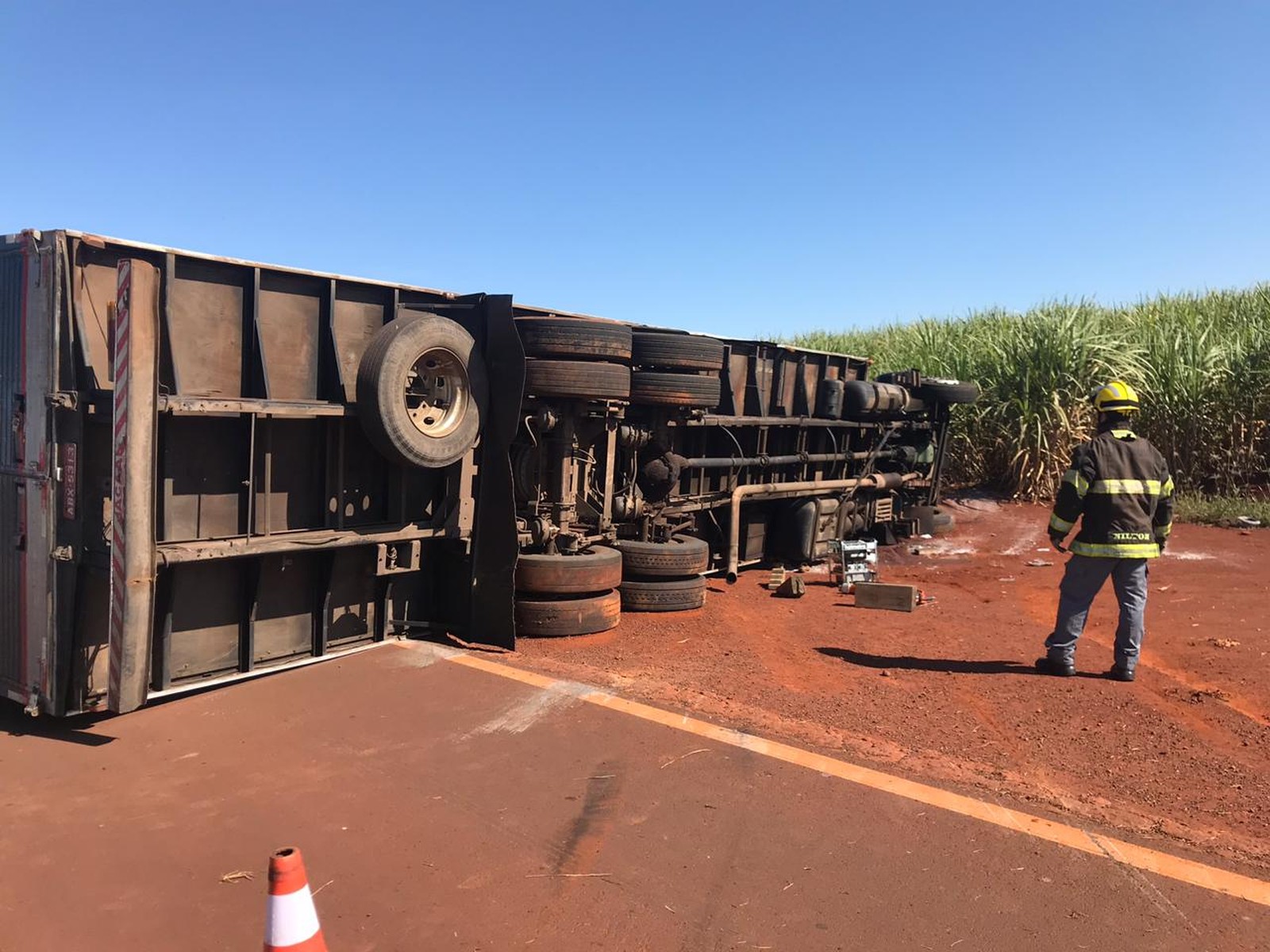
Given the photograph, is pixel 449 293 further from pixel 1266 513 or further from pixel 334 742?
pixel 1266 513

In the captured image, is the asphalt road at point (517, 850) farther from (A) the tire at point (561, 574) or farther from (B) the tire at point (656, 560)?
(B) the tire at point (656, 560)

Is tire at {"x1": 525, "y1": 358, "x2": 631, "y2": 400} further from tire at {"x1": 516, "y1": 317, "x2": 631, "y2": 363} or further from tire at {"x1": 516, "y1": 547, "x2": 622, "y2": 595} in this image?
tire at {"x1": 516, "y1": 547, "x2": 622, "y2": 595}

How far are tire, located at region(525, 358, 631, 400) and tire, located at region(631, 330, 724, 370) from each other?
0.86m

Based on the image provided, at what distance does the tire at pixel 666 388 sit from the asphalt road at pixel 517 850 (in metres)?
3.67

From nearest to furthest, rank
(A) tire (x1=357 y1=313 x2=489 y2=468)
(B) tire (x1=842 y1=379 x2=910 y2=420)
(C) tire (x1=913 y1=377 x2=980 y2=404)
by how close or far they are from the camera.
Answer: (A) tire (x1=357 y1=313 x2=489 y2=468), (B) tire (x1=842 y1=379 x2=910 y2=420), (C) tire (x1=913 y1=377 x2=980 y2=404)

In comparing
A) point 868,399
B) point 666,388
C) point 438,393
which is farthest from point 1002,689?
point 868,399

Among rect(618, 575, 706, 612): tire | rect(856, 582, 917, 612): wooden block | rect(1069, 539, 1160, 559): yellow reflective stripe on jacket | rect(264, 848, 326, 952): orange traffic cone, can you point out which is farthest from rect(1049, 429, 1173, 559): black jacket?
rect(264, 848, 326, 952): orange traffic cone

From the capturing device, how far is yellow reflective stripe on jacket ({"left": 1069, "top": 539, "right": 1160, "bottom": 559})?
5.95 meters

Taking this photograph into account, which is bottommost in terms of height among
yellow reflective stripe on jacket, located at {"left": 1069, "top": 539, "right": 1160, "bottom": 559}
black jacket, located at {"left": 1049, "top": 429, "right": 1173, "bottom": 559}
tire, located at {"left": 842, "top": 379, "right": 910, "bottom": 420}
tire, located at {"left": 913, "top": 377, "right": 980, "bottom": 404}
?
yellow reflective stripe on jacket, located at {"left": 1069, "top": 539, "right": 1160, "bottom": 559}

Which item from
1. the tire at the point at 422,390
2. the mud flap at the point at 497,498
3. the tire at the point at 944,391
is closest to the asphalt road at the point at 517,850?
the mud flap at the point at 497,498

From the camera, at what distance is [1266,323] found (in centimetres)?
1692

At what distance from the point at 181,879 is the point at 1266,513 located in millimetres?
14661

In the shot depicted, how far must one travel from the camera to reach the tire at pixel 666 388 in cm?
778

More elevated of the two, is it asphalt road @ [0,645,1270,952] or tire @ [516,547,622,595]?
tire @ [516,547,622,595]
